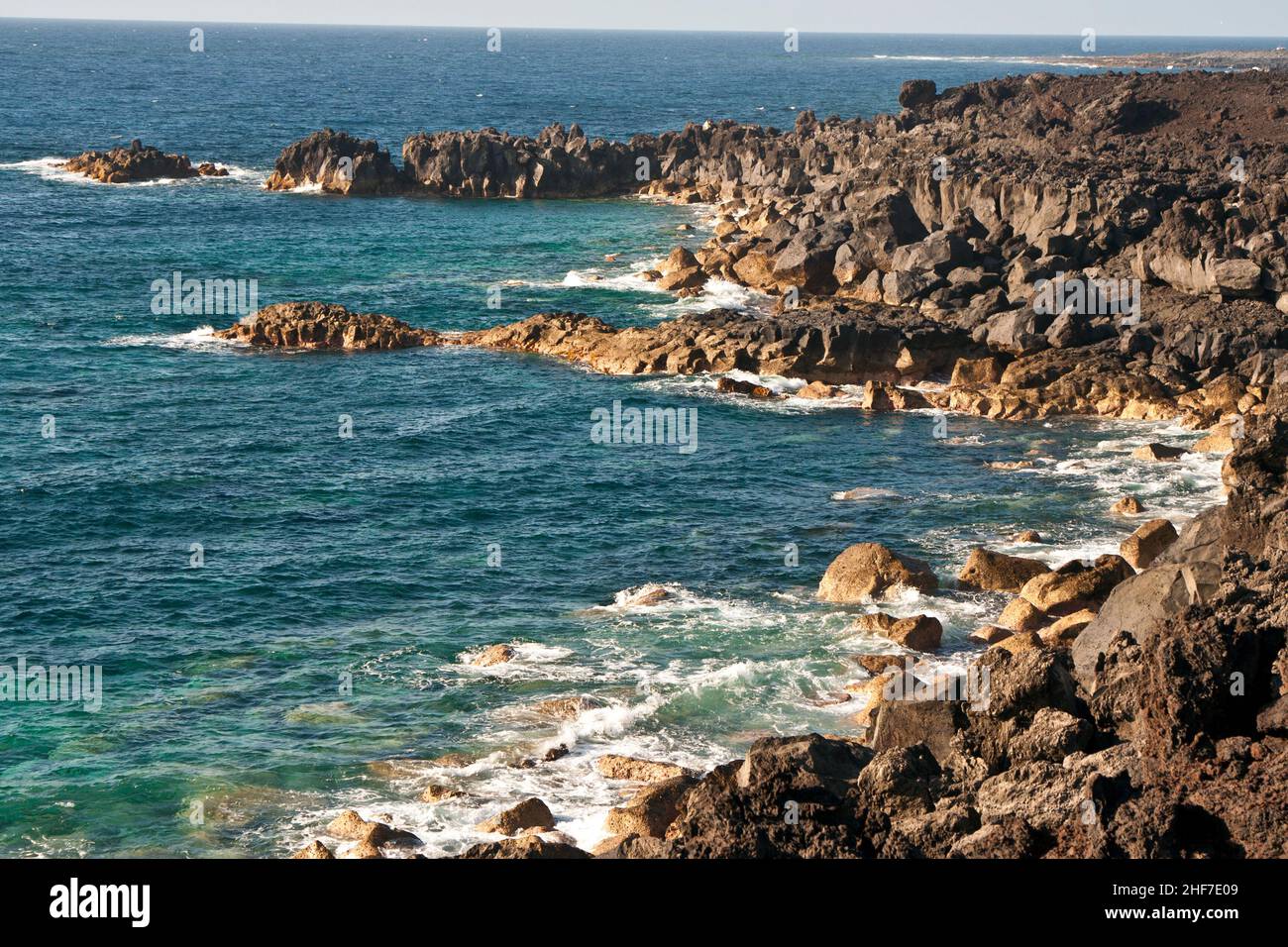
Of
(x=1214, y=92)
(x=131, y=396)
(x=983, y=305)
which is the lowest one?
(x=131, y=396)

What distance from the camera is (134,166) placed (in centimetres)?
14138

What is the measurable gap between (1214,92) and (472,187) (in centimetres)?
7433

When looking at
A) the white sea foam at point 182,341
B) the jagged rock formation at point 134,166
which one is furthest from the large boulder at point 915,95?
the white sea foam at point 182,341

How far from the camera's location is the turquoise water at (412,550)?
1487 inches

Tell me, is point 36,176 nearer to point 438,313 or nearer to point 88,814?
point 438,313

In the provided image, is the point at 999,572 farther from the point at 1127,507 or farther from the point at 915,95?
the point at 915,95

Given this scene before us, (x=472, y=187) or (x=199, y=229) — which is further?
(x=472, y=187)

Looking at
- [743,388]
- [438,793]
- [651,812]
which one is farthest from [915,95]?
[651,812]

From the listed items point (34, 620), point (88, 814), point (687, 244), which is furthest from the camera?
point (687, 244)

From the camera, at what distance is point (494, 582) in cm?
5091

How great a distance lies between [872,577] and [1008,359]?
95.5ft

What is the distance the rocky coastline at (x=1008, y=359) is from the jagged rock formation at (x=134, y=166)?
39.2ft
